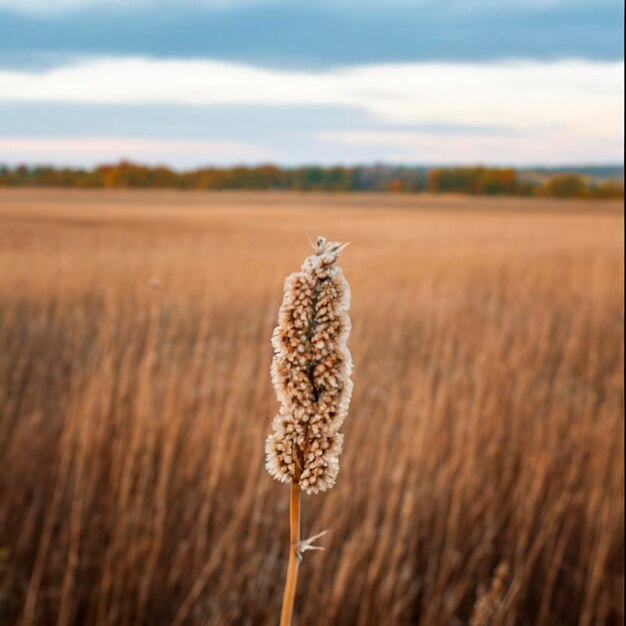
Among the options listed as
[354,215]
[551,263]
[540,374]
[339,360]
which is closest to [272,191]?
[354,215]

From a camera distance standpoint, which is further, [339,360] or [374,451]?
[374,451]

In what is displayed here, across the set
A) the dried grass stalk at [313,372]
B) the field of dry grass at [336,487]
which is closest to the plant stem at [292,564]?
the dried grass stalk at [313,372]

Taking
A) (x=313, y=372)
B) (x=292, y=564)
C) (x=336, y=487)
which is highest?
(x=313, y=372)

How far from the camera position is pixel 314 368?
501 millimetres

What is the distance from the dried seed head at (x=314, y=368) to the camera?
19.0 inches

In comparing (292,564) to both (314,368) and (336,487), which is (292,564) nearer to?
(314,368)

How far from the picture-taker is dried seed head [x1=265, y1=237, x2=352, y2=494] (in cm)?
48

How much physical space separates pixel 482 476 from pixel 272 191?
169ft

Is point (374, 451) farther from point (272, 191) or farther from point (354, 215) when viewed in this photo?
point (272, 191)

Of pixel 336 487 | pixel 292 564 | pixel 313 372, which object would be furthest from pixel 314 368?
pixel 336 487

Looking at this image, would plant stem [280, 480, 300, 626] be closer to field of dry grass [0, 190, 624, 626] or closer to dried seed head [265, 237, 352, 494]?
dried seed head [265, 237, 352, 494]

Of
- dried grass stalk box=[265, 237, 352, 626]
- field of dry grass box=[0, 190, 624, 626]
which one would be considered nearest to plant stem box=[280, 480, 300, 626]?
dried grass stalk box=[265, 237, 352, 626]

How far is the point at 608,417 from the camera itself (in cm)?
441

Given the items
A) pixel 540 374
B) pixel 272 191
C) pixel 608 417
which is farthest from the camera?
pixel 272 191
